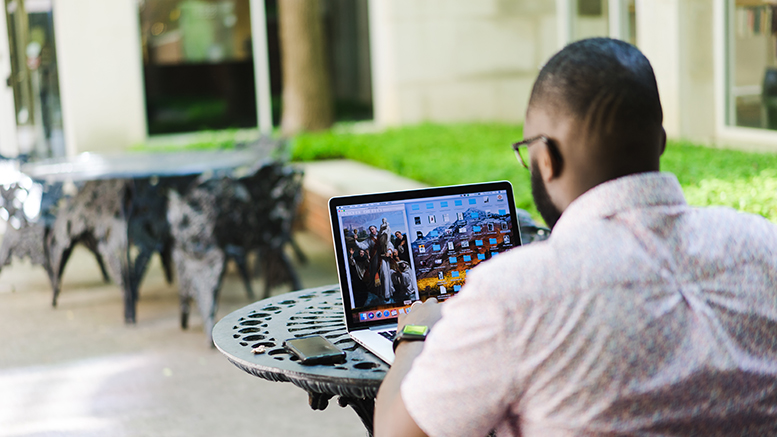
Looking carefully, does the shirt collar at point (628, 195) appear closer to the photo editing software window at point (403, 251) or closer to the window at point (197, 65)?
the photo editing software window at point (403, 251)

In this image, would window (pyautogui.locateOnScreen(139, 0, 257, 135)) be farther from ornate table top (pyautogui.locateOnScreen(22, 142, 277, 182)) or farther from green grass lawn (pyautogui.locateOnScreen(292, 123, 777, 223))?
ornate table top (pyautogui.locateOnScreen(22, 142, 277, 182))

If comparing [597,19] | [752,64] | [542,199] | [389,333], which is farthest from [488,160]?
[542,199]

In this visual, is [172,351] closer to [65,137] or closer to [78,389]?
[78,389]

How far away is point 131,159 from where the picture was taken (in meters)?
7.88

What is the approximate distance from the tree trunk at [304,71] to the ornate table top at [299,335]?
8732 millimetres

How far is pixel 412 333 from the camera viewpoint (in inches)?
71.4

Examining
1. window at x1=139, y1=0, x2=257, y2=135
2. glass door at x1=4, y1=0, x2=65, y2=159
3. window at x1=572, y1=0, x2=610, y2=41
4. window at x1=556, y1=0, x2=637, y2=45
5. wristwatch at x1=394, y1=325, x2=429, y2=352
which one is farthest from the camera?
window at x1=139, y1=0, x2=257, y2=135

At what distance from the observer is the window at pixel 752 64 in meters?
7.31

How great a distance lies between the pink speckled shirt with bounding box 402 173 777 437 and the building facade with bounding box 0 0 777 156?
8506mm

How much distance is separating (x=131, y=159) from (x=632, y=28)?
5.42 meters

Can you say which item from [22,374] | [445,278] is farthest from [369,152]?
[445,278]

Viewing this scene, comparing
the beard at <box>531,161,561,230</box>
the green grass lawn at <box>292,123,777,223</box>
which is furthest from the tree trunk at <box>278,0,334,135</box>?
the beard at <box>531,161,561,230</box>

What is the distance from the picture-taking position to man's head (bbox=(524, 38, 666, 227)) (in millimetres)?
1468

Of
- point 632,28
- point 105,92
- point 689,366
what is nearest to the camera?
point 689,366
